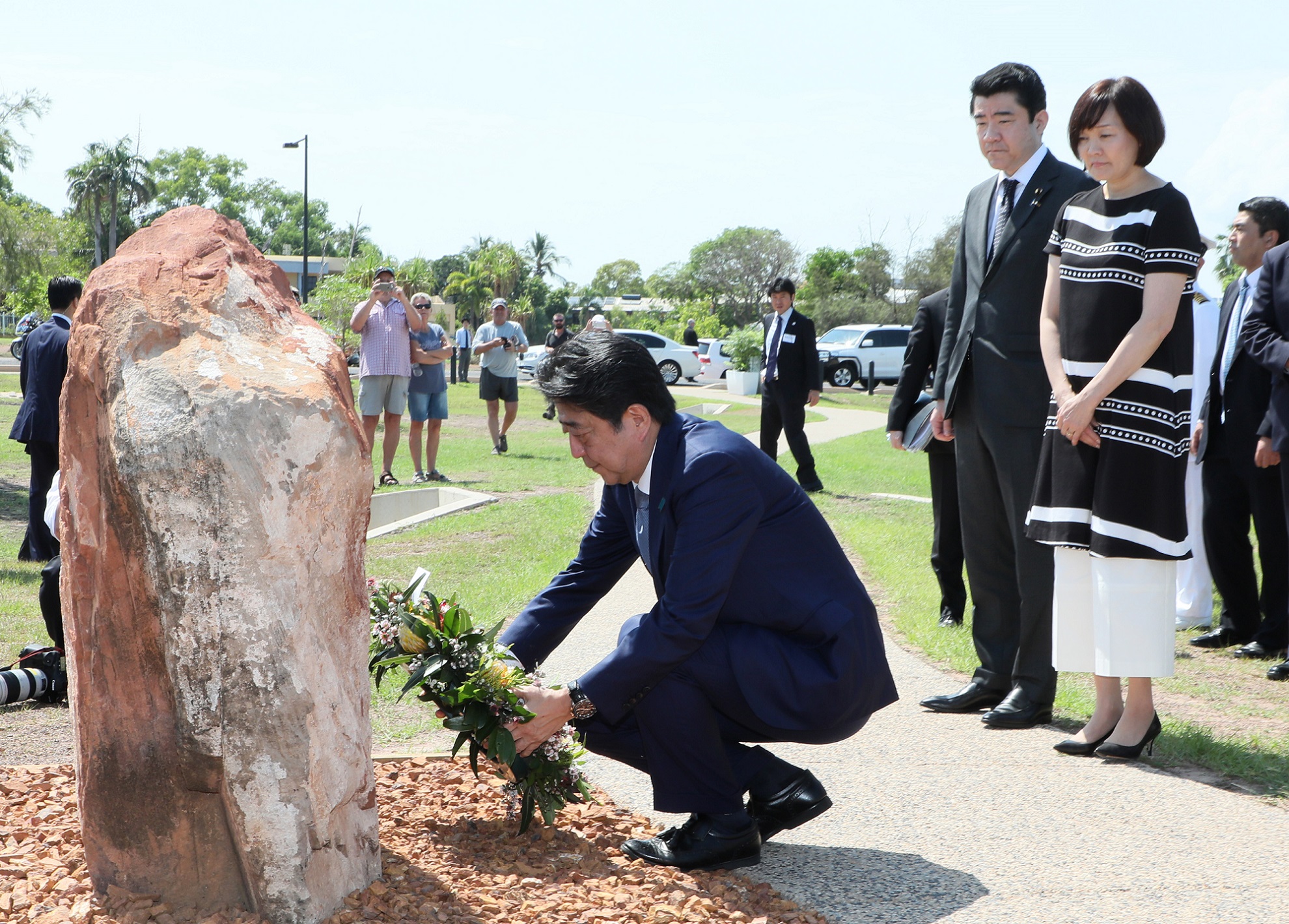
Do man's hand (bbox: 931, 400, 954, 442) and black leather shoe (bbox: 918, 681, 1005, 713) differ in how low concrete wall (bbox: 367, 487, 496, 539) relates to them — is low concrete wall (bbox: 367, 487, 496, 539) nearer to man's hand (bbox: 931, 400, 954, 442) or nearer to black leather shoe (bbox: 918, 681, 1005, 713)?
man's hand (bbox: 931, 400, 954, 442)

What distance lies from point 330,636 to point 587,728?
904 millimetres

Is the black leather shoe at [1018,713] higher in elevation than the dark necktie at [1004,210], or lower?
lower

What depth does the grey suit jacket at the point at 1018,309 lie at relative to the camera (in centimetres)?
456

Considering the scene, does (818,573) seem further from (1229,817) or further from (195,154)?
(195,154)

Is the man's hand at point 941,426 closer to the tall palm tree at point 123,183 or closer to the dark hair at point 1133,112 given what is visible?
the dark hair at point 1133,112

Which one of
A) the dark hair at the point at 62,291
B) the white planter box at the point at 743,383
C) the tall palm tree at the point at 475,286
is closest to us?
the dark hair at the point at 62,291

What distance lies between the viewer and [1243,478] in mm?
6105

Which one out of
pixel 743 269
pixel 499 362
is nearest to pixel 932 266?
pixel 743 269

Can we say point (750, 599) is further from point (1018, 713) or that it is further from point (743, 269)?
point (743, 269)

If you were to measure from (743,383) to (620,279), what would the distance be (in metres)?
72.7

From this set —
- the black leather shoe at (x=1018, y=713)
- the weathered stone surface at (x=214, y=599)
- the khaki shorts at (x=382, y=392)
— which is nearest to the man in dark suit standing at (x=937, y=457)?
the black leather shoe at (x=1018, y=713)

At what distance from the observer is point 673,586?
9.98 feet

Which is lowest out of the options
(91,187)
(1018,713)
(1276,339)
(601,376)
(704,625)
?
(1018,713)

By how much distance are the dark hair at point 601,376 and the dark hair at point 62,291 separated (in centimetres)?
505
